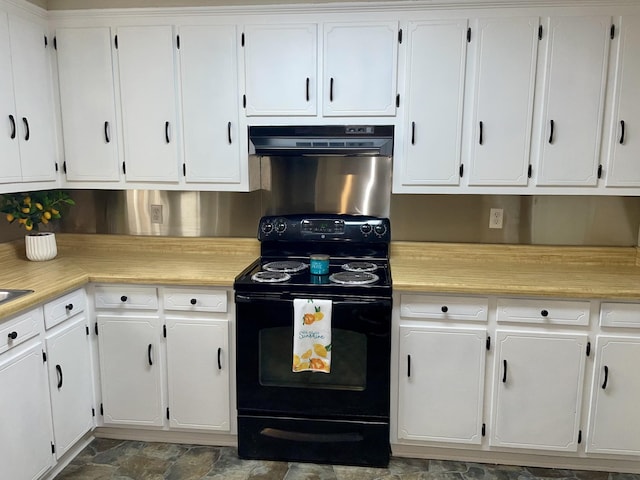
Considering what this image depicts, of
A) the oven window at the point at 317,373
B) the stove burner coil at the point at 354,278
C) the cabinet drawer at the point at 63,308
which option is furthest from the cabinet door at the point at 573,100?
the cabinet drawer at the point at 63,308

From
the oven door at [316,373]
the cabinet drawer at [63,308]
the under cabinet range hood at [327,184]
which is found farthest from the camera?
the under cabinet range hood at [327,184]

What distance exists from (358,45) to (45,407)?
223cm

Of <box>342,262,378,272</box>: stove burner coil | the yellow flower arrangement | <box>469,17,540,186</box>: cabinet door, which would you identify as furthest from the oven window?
the yellow flower arrangement

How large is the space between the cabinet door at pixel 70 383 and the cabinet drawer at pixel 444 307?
1567mm

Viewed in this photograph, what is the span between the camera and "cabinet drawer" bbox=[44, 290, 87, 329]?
2084 millimetres

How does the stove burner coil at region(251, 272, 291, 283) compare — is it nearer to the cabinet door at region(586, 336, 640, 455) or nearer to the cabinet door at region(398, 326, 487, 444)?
the cabinet door at region(398, 326, 487, 444)

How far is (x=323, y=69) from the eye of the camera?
242 centimetres

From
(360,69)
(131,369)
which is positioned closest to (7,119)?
(131,369)

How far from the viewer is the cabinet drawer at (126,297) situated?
2.35 meters

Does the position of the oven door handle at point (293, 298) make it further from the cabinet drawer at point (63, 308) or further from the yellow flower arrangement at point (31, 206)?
the yellow flower arrangement at point (31, 206)

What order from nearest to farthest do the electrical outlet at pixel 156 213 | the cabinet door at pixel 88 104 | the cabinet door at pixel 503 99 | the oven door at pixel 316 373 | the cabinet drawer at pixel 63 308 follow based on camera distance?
the cabinet drawer at pixel 63 308
the oven door at pixel 316 373
the cabinet door at pixel 503 99
the cabinet door at pixel 88 104
the electrical outlet at pixel 156 213

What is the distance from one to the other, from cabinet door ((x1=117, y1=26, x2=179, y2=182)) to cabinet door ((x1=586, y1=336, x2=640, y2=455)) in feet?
7.59

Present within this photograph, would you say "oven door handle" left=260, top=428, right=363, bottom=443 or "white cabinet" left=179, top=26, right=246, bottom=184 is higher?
"white cabinet" left=179, top=26, right=246, bottom=184

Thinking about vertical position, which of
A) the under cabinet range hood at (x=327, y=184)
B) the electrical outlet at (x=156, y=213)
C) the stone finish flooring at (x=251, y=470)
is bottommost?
the stone finish flooring at (x=251, y=470)
